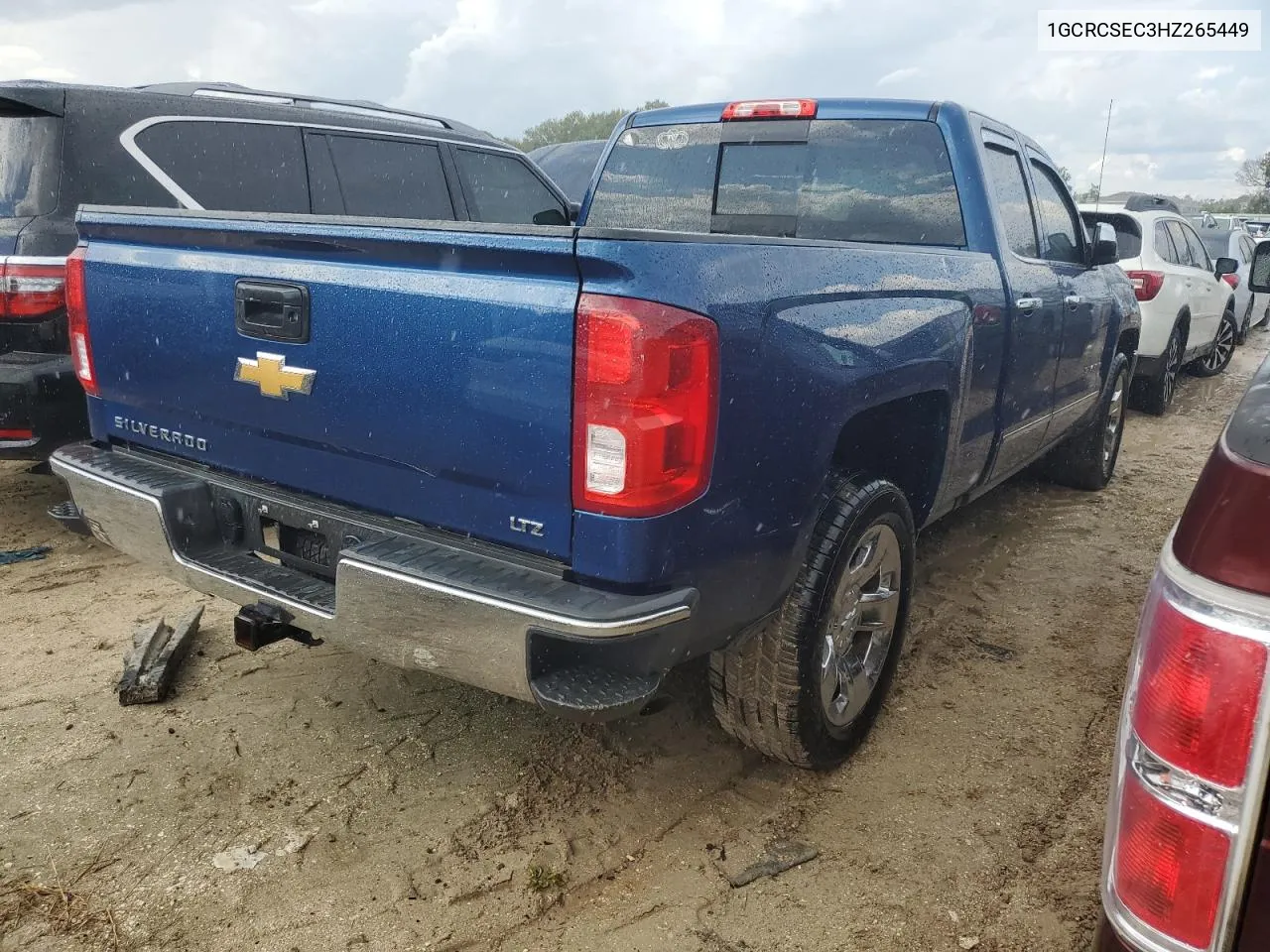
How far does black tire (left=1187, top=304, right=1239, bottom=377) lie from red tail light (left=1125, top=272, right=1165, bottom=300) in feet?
10.8

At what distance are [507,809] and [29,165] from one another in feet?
12.3

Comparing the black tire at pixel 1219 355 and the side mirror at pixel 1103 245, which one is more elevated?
the side mirror at pixel 1103 245

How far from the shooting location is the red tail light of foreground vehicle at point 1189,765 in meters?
1.07

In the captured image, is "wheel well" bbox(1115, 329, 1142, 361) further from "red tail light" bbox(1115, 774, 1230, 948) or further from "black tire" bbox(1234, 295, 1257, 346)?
"black tire" bbox(1234, 295, 1257, 346)

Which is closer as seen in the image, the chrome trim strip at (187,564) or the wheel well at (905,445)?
the chrome trim strip at (187,564)

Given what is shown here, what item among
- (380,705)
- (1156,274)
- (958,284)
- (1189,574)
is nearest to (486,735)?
(380,705)

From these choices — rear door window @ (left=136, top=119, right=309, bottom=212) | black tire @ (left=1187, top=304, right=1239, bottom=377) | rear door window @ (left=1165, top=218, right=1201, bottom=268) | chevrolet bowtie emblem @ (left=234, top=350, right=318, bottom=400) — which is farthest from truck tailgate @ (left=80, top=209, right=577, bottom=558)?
black tire @ (left=1187, top=304, right=1239, bottom=377)

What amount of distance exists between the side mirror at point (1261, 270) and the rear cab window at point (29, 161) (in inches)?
208

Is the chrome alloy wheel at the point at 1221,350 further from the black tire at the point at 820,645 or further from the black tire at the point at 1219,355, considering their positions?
the black tire at the point at 820,645

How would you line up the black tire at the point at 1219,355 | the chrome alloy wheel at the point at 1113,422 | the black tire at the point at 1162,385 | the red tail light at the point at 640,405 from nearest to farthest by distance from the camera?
1. the red tail light at the point at 640,405
2. the chrome alloy wheel at the point at 1113,422
3. the black tire at the point at 1162,385
4. the black tire at the point at 1219,355

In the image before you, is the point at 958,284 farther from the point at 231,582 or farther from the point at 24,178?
the point at 24,178

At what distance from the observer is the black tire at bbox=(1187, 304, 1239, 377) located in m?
10.6

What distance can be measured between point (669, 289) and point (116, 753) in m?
2.22

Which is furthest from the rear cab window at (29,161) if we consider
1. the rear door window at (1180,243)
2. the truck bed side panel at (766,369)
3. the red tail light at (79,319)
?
the rear door window at (1180,243)
